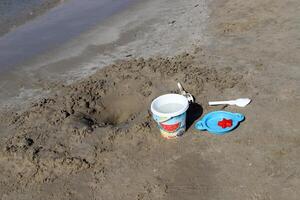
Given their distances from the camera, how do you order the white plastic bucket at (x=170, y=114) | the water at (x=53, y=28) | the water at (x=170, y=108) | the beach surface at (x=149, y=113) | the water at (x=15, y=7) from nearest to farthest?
the beach surface at (x=149, y=113) < the white plastic bucket at (x=170, y=114) < the water at (x=170, y=108) < the water at (x=53, y=28) < the water at (x=15, y=7)

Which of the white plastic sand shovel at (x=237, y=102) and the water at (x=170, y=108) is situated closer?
the water at (x=170, y=108)

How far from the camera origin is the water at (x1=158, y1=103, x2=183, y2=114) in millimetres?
5121

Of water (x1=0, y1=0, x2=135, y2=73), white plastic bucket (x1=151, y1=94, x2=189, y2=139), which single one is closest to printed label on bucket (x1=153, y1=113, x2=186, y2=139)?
white plastic bucket (x1=151, y1=94, x2=189, y2=139)

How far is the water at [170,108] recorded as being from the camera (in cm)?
512

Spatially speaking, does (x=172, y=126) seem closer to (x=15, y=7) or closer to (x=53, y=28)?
(x=53, y=28)

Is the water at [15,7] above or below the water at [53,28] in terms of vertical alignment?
above

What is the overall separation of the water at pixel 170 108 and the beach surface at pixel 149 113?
1.03 feet

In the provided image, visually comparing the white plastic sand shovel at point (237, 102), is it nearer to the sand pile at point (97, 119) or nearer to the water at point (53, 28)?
the sand pile at point (97, 119)

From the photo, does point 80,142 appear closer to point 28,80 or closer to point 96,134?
point 96,134

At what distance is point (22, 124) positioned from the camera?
5902mm

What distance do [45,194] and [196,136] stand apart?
1829 millimetres

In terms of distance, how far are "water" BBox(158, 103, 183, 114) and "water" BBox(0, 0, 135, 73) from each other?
3.81 metres

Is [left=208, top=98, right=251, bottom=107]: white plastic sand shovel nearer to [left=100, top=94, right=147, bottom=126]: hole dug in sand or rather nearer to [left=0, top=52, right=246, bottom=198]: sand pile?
[left=0, top=52, right=246, bottom=198]: sand pile

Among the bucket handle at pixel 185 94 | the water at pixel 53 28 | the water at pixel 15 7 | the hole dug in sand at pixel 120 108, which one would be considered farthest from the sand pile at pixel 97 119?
the water at pixel 15 7
